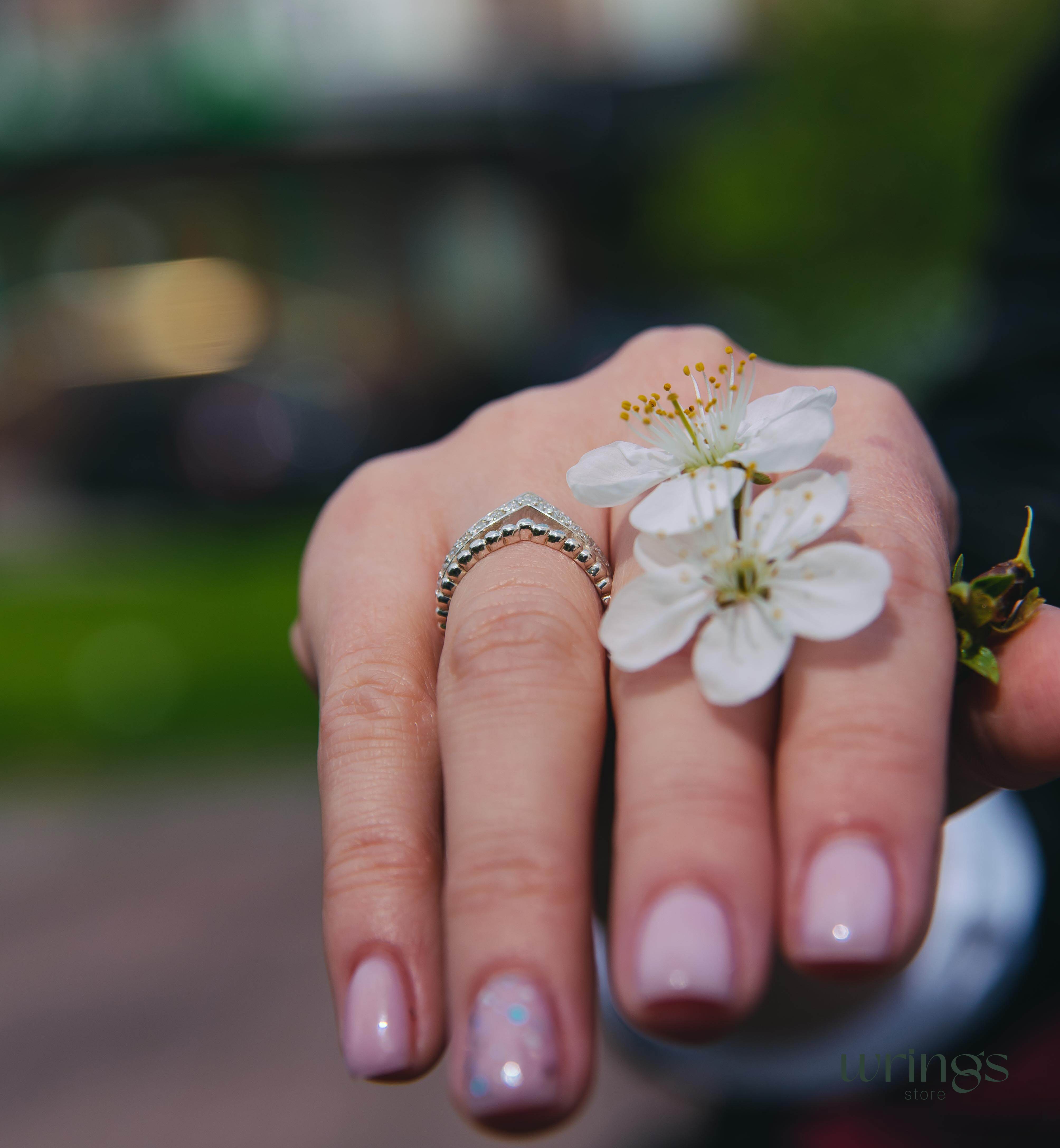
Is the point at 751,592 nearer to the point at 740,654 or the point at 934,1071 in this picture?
the point at 740,654

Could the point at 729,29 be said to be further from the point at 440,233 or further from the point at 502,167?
the point at 440,233

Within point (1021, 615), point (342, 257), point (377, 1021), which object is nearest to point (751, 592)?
point (1021, 615)

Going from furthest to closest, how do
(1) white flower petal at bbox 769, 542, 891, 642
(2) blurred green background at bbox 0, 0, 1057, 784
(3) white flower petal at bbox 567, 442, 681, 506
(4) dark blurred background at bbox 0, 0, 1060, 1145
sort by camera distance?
1. (2) blurred green background at bbox 0, 0, 1057, 784
2. (4) dark blurred background at bbox 0, 0, 1060, 1145
3. (3) white flower petal at bbox 567, 442, 681, 506
4. (1) white flower petal at bbox 769, 542, 891, 642

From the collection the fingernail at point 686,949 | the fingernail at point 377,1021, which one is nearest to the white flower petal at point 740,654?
the fingernail at point 686,949

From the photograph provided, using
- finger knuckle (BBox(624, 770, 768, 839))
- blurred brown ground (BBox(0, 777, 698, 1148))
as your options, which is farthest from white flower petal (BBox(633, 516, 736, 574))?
blurred brown ground (BBox(0, 777, 698, 1148))

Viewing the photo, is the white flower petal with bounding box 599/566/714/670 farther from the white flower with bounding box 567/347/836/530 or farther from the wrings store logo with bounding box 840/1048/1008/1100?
the wrings store logo with bounding box 840/1048/1008/1100

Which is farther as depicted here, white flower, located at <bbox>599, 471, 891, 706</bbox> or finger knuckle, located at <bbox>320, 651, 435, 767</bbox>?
finger knuckle, located at <bbox>320, 651, 435, 767</bbox>

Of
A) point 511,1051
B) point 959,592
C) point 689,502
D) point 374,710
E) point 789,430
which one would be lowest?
point 511,1051
